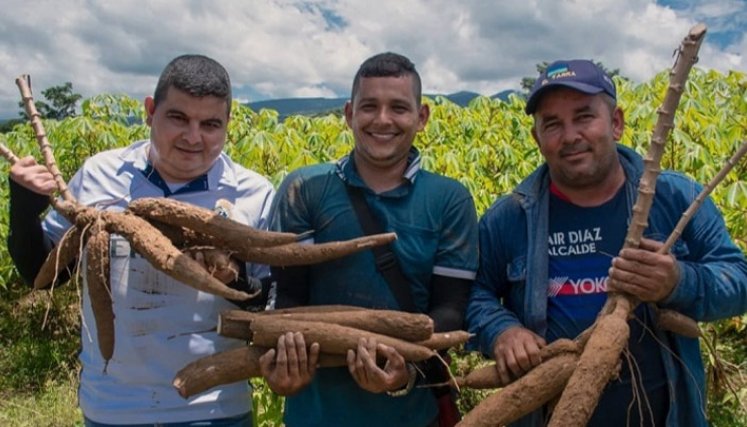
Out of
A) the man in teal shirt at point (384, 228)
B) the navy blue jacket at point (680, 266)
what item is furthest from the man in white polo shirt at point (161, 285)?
the navy blue jacket at point (680, 266)

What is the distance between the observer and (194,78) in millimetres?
1970

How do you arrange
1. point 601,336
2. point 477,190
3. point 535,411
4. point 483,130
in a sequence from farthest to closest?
point 483,130, point 477,190, point 535,411, point 601,336

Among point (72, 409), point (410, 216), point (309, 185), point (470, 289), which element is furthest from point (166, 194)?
point (72, 409)

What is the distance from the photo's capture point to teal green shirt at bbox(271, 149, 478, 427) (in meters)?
1.99

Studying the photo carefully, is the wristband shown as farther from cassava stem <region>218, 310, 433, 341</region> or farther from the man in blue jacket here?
the man in blue jacket

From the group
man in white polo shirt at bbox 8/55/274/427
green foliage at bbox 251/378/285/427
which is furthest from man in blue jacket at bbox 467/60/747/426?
green foliage at bbox 251/378/285/427

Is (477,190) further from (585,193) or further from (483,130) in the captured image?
(483,130)

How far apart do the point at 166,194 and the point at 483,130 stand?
5310 mm

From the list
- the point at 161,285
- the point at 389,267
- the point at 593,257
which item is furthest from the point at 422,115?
the point at 161,285

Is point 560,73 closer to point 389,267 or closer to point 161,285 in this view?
point 389,267

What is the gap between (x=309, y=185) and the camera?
6.81 ft

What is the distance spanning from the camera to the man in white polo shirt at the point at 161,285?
1968mm

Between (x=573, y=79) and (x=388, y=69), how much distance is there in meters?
0.56

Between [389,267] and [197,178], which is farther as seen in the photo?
[197,178]
